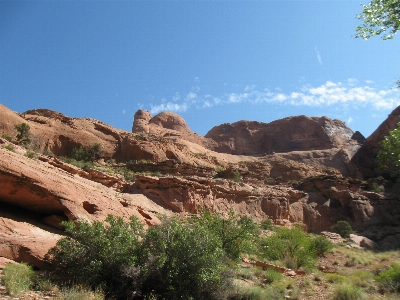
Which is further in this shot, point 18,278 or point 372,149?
point 372,149

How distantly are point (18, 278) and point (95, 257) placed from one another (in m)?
1.84

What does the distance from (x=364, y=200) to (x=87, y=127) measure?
31488 mm

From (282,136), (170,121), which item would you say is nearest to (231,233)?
(282,136)

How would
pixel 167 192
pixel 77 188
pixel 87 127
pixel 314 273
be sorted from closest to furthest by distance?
pixel 77 188
pixel 314 273
pixel 167 192
pixel 87 127

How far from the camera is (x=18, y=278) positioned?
8047mm

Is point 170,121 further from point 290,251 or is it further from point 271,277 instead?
point 271,277

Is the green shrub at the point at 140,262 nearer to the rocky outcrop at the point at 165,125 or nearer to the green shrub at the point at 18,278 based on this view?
the green shrub at the point at 18,278

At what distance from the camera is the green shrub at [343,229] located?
100 feet

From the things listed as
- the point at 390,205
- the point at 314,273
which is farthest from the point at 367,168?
the point at 314,273

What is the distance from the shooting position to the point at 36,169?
12.5 metres

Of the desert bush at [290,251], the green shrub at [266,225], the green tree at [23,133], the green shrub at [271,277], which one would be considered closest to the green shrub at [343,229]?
the green shrub at [266,225]

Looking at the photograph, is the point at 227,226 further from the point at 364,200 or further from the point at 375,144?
the point at 375,144

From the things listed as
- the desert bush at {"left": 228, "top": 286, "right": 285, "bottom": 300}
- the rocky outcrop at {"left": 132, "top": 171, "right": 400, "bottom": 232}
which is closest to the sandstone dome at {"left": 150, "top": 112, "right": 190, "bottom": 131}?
the rocky outcrop at {"left": 132, "top": 171, "right": 400, "bottom": 232}

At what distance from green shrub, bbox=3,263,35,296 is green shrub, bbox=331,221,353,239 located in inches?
1062
